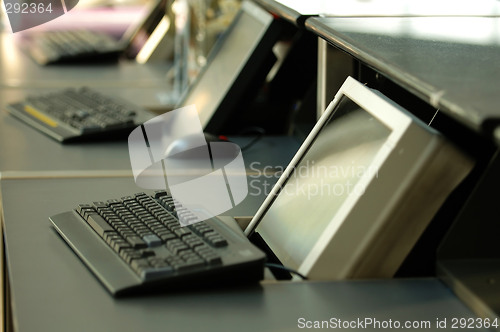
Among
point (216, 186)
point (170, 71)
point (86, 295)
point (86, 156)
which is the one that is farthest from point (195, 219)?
point (170, 71)

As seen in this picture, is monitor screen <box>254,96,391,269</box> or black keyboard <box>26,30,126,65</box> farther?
black keyboard <box>26,30,126,65</box>

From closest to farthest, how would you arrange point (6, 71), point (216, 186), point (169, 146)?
1. point (216, 186)
2. point (169, 146)
3. point (6, 71)

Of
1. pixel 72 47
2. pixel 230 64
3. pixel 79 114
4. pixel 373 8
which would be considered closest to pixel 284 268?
pixel 373 8

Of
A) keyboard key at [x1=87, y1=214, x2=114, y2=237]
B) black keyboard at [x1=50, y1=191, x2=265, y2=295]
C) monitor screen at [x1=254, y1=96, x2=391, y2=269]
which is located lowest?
keyboard key at [x1=87, y1=214, x2=114, y2=237]

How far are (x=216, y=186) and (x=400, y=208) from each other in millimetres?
506

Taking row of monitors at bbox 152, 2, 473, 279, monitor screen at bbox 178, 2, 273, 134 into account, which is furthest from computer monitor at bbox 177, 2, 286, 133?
row of monitors at bbox 152, 2, 473, 279

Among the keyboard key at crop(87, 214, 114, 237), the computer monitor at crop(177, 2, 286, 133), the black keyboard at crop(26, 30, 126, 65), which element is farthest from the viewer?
the black keyboard at crop(26, 30, 126, 65)

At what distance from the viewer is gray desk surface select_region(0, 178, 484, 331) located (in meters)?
0.91

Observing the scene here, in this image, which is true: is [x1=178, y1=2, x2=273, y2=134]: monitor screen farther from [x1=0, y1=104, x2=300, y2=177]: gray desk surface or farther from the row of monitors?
the row of monitors

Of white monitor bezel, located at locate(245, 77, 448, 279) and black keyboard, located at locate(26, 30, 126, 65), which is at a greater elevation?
white monitor bezel, located at locate(245, 77, 448, 279)

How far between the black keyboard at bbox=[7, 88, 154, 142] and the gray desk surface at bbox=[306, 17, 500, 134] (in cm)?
58

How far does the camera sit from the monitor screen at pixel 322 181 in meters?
1.08

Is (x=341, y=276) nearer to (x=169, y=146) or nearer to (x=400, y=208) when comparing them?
(x=400, y=208)

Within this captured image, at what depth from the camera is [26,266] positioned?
41.7 inches
